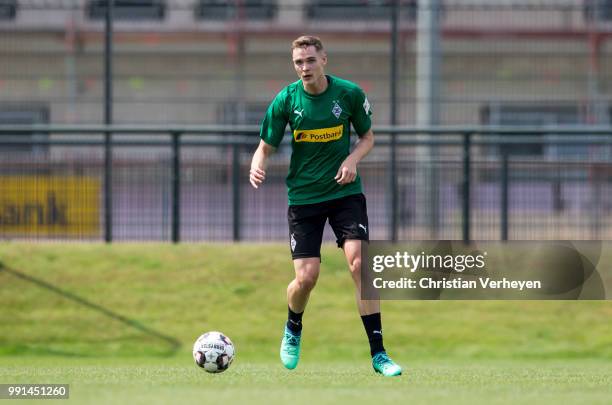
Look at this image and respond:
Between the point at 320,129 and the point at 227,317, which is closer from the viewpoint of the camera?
the point at 320,129

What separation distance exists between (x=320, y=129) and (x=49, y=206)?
5.76 metres

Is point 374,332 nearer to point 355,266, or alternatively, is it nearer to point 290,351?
point 355,266

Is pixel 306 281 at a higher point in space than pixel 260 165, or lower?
lower

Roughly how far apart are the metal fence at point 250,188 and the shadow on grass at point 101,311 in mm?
1035

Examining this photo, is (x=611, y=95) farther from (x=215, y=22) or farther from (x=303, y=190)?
(x=303, y=190)

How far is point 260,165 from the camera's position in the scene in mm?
8047

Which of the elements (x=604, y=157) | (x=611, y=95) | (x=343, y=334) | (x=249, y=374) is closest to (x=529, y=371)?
(x=249, y=374)

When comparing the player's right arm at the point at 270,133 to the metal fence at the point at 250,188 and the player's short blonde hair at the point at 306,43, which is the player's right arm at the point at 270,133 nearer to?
the player's short blonde hair at the point at 306,43

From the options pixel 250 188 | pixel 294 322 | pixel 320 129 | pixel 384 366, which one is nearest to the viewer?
pixel 384 366

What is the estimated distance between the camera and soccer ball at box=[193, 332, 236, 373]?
8.05 metres

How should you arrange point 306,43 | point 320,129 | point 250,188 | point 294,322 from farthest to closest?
1. point 250,188
2. point 294,322
3. point 320,129
4. point 306,43

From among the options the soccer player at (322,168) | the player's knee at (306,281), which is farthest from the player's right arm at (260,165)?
the player's knee at (306,281)

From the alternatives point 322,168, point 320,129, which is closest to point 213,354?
point 322,168

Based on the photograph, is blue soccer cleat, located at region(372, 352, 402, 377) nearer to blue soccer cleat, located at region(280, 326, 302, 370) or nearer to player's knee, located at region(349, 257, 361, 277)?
player's knee, located at region(349, 257, 361, 277)
